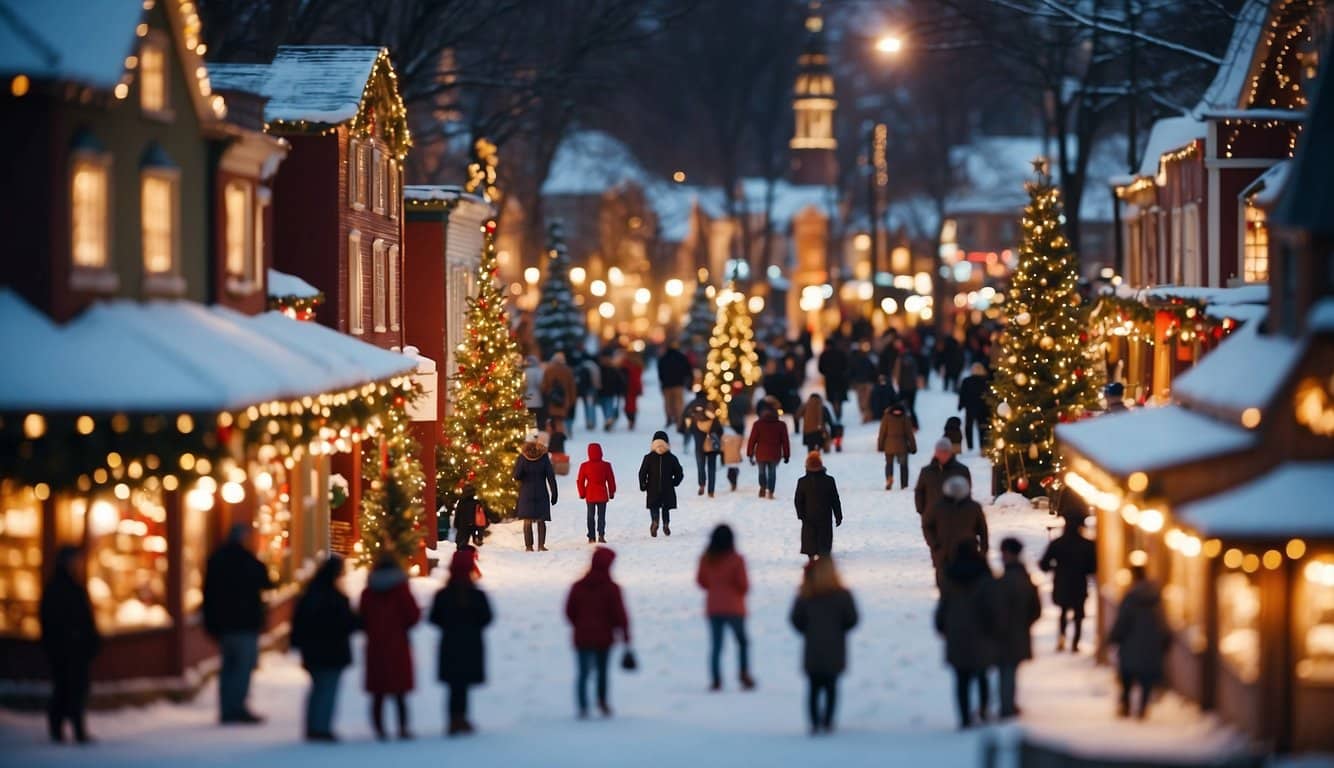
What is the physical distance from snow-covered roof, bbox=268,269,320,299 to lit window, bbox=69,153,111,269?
602cm

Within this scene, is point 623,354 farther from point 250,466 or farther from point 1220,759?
point 1220,759

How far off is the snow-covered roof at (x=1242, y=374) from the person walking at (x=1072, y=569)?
1625 mm

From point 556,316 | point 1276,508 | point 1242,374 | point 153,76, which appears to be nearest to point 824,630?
point 1276,508

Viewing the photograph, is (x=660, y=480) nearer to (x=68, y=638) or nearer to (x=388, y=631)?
(x=388, y=631)

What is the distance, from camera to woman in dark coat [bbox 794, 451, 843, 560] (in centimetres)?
2547

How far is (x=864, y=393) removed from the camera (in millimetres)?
50531

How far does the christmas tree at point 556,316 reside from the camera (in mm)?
68500

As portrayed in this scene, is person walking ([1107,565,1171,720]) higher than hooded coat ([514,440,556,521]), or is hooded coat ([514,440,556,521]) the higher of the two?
hooded coat ([514,440,556,521])

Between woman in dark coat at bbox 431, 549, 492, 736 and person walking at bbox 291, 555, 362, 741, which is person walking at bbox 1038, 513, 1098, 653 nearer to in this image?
woman in dark coat at bbox 431, 549, 492, 736

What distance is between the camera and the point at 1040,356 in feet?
110

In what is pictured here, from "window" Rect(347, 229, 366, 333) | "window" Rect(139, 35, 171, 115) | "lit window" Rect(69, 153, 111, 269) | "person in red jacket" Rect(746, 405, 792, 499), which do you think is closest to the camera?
"lit window" Rect(69, 153, 111, 269)

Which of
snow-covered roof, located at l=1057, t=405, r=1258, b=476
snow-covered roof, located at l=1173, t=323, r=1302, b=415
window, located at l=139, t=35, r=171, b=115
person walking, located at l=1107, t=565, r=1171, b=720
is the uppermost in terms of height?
window, located at l=139, t=35, r=171, b=115

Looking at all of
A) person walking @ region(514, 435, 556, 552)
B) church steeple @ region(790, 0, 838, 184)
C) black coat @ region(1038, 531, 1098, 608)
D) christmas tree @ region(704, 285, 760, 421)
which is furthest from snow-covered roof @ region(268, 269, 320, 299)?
church steeple @ region(790, 0, 838, 184)

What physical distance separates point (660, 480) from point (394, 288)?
5552 millimetres
